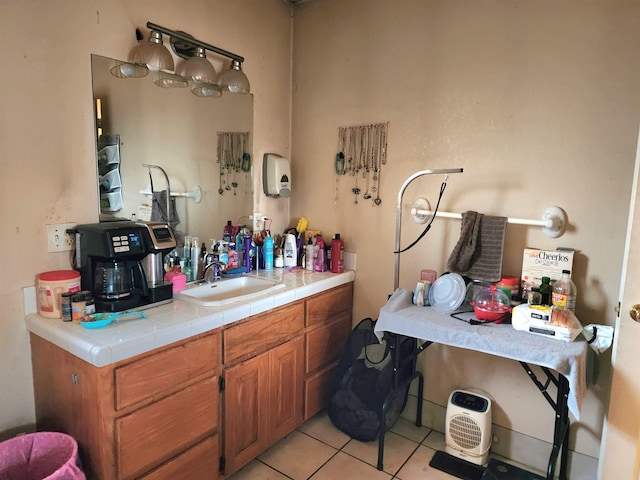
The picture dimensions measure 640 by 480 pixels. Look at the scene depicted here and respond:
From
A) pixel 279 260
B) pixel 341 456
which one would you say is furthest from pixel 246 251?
pixel 341 456

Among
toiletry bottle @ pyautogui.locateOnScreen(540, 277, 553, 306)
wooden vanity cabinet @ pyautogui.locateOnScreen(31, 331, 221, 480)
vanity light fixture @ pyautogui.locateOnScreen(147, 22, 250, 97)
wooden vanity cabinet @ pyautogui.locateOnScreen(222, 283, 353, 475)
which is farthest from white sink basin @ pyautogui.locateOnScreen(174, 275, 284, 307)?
toiletry bottle @ pyautogui.locateOnScreen(540, 277, 553, 306)

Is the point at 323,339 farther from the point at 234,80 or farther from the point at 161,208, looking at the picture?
the point at 234,80

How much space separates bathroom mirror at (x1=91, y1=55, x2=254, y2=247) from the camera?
1853mm

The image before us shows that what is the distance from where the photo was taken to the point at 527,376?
6.81 feet

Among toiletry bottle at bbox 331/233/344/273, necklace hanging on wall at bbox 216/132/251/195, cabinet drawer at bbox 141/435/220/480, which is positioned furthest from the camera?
toiletry bottle at bbox 331/233/344/273

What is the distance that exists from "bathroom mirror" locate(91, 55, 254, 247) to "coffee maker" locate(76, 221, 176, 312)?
23 cm

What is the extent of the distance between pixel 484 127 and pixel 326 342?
145 centimetres

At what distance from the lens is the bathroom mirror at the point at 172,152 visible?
1.85m

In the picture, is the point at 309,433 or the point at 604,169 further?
the point at 309,433

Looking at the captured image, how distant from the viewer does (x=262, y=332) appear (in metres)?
1.97

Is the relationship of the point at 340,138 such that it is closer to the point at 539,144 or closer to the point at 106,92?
the point at 539,144

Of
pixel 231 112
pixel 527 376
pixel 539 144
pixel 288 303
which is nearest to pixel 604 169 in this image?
pixel 539 144

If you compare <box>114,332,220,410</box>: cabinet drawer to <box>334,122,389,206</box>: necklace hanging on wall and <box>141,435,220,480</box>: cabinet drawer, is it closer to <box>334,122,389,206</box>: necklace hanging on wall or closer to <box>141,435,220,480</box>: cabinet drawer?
<box>141,435,220,480</box>: cabinet drawer

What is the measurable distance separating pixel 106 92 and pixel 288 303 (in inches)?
50.1
